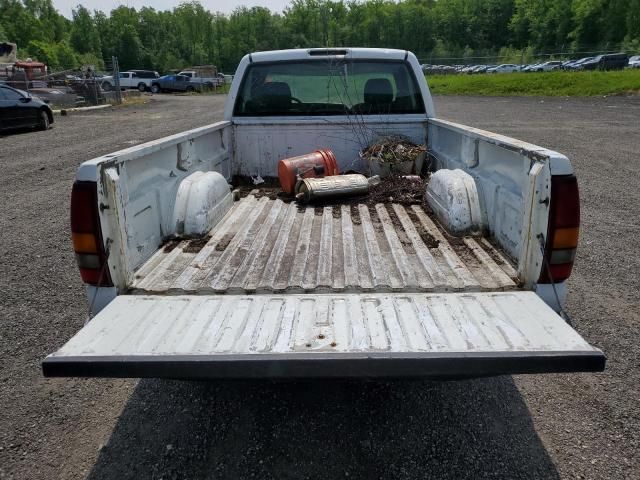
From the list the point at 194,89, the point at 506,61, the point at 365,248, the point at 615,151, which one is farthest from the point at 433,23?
the point at 365,248

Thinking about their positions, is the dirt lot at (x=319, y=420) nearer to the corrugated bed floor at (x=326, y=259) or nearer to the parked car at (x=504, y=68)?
the corrugated bed floor at (x=326, y=259)

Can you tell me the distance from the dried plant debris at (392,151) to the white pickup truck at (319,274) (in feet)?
1.92

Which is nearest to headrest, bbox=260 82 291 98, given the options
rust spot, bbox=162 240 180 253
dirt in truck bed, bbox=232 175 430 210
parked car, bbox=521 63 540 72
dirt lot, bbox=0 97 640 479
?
dirt in truck bed, bbox=232 175 430 210

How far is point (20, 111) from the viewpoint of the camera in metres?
16.0

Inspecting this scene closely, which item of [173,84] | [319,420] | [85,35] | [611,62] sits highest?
[85,35]

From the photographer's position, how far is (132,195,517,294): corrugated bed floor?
2.62 metres

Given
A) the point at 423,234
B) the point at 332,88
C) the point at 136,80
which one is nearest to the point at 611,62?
the point at 136,80

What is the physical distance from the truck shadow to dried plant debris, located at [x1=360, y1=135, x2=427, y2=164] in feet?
7.85

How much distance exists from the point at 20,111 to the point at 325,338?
1758 centimetres

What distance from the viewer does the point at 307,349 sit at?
2004mm

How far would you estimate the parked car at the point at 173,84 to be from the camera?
47.6 meters

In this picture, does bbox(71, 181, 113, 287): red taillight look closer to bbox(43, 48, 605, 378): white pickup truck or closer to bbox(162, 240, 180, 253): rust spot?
bbox(43, 48, 605, 378): white pickup truck

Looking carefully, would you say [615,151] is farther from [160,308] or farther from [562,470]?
[160,308]

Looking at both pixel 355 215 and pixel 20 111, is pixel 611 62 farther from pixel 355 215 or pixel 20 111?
pixel 355 215
